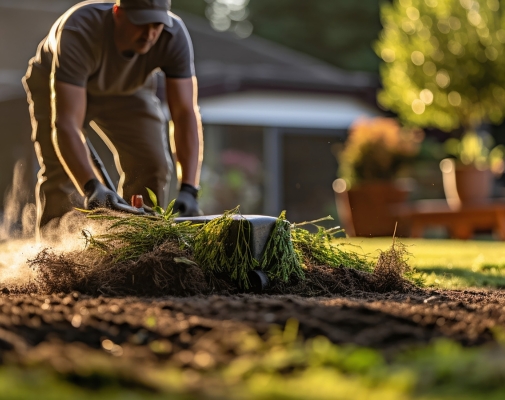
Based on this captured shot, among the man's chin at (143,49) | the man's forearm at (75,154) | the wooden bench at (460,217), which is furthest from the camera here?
the wooden bench at (460,217)

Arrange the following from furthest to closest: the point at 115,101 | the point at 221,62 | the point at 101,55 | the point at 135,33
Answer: the point at 221,62 < the point at 115,101 < the point at 101,55 < the point at 135,33

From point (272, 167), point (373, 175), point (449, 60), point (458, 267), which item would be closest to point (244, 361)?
point (458, 267)

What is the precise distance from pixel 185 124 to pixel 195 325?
3.12m

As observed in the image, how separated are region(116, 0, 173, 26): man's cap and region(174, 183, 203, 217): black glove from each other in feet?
3.33

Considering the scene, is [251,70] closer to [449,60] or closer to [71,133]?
[449,60]

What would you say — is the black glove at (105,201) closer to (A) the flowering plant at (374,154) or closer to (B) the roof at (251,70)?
(A) the flowering plant at (374,154)

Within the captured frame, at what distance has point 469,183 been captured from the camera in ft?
44.7

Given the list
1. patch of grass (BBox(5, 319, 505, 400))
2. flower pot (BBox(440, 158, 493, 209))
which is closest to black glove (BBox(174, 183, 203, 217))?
patch of grass (BBox(5, 319, 505, 400))

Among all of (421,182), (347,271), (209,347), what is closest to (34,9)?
(421,182)

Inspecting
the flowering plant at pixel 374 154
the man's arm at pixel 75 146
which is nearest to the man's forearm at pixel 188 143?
the man's arm at pixel 75 146

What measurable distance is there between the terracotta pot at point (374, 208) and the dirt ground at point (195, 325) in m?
10.5

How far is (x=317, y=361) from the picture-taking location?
95.4 inches

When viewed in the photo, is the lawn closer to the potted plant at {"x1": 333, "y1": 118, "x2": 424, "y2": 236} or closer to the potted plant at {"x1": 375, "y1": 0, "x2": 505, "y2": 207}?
the potted plant at {"x1": 333, "y1": 118, "x2": 424, "y2": 236}

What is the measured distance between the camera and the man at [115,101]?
525 centimetres
